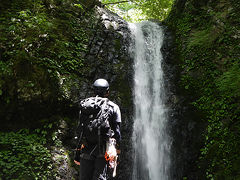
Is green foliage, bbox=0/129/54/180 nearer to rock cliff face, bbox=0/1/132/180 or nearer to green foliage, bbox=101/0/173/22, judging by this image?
rock cliff face, bbox=0/1/132/180

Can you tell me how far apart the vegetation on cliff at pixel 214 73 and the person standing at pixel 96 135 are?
3584 millimetres

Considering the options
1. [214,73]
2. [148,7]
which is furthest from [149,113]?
[148,7]

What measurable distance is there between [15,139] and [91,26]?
5.30 meters

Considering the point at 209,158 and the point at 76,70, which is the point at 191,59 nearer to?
the point at 209,158

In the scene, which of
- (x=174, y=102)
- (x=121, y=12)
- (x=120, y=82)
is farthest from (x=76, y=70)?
(x=121, y=12)

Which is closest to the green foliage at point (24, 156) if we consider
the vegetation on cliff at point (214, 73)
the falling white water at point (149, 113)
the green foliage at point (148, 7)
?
the falling white water at point (149, 113)

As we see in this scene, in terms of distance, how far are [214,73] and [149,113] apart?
2661 mm

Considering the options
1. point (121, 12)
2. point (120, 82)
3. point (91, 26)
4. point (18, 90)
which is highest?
point (121, 12)

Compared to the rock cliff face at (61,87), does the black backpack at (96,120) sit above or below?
below

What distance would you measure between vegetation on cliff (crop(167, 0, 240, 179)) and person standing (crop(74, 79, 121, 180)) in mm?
3584

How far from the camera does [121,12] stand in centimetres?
1388

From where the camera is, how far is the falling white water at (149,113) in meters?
6.23

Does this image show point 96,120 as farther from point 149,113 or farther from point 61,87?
point 149,113

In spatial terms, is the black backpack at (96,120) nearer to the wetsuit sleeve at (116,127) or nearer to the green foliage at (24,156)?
the wetsuit sleeve at (116,127)
